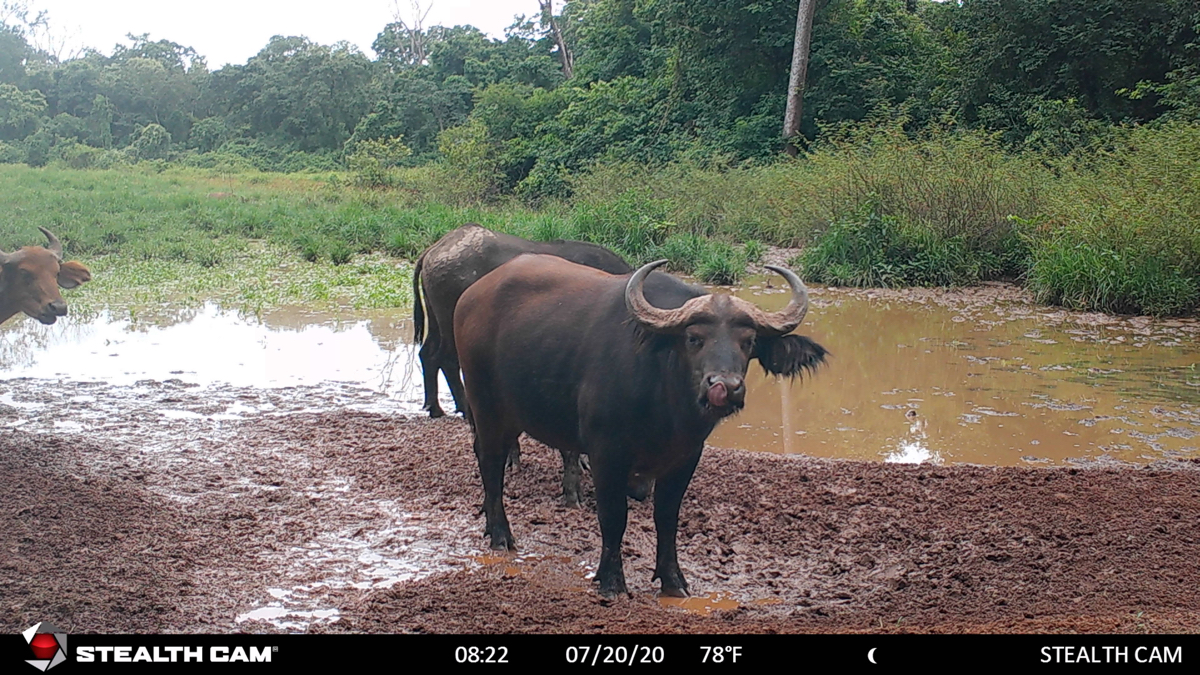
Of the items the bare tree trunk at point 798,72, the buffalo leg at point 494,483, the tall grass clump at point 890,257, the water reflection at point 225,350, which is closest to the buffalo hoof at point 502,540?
the buffalo leg at point 494,483

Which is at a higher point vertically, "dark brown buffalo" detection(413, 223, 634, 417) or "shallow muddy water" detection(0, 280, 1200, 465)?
"dark brown buffalo" detection(413, 223, 634, 417)

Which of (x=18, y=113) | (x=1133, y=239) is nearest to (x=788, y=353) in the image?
(x=1133, y=239)

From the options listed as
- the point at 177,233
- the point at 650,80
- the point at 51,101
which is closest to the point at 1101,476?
the point at 177,233

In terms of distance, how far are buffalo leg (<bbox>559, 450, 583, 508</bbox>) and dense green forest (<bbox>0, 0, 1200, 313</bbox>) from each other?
8.98 meters

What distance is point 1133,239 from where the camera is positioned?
12.8 metres

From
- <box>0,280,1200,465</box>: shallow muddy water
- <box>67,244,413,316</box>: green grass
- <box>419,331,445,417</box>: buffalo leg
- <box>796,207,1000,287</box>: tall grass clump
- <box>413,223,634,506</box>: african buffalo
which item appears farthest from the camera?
<box>796,207,1000,287</box>: tall grass clump

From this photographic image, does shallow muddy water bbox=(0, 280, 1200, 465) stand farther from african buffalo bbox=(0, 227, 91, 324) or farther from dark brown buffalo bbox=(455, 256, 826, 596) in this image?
dark brown buffalo bbox=(455, 256, 826, 596)

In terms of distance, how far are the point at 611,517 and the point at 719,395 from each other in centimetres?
101

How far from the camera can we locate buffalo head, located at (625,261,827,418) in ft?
14.0

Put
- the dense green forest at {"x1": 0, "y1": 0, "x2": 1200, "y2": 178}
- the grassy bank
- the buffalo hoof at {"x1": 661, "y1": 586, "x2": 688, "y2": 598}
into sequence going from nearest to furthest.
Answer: the buffalo hoof at {"x1": 661, "y1": 586, "x2": 688, "y2": 598} < the grassy bank < the dense green forest at {"x1": 0, "y1": 0, "x2": 1200, "y2": 178}

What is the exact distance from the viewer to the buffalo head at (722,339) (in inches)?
168

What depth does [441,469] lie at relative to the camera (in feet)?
22.2
